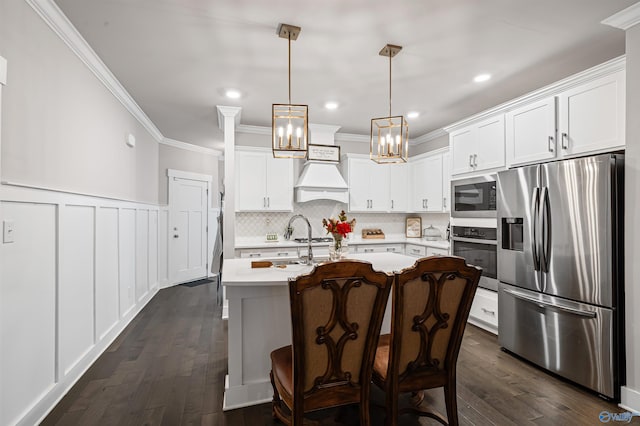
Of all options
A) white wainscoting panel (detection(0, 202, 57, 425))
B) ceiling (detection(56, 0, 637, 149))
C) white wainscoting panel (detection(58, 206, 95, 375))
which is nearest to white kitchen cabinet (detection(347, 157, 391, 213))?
ceiling (detection(56, 0, 637, 149))

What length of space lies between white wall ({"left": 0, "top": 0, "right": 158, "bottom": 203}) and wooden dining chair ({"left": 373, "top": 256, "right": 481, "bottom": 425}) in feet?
7.33

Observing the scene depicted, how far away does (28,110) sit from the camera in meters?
1.99

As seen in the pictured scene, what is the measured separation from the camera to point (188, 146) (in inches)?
248

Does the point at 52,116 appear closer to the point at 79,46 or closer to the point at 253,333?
the point at 79,46

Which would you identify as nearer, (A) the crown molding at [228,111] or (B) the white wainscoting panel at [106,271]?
(B) the white wainscoting panel at [106,271]

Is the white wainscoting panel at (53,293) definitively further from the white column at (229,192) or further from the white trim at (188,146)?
the white trim at (188,146)

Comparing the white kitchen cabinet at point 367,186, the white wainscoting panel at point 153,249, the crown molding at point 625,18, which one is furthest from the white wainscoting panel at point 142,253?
the crown molding at point 625,18

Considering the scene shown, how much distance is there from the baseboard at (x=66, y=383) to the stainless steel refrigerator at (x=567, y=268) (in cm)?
367

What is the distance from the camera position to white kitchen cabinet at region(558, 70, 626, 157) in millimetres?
2410

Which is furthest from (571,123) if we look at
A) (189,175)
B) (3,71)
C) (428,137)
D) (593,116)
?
(189,175)

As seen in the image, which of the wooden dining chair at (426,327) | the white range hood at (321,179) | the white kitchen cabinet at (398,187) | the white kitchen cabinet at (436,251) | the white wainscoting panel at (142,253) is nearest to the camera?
the wooden dining chair at (426,327)

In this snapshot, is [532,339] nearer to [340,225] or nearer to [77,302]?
[340,225]

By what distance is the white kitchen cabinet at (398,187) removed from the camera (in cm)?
557

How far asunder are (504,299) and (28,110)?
399 centimetres
